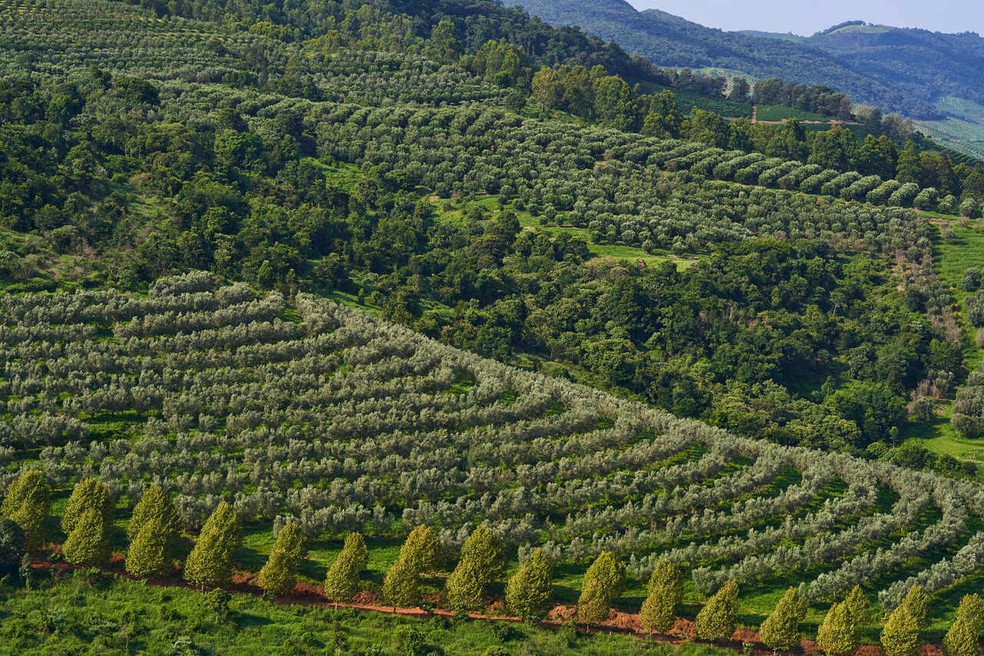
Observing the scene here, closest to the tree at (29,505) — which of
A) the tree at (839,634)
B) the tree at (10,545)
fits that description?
the tree at (10,545)

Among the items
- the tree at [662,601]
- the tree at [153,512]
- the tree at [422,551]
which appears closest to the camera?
the tree at [662,601]

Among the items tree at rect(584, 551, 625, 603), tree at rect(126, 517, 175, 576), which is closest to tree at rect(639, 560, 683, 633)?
tree at rect(584, 551, 625, 603)

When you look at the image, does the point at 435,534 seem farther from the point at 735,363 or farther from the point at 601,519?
the point at 735,363

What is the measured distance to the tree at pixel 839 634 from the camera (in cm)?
5981

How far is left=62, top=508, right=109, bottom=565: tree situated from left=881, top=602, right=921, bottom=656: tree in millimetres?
48871

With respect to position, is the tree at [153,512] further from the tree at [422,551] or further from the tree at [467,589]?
the tree at [467,589]

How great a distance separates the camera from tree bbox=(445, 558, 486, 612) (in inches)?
2411

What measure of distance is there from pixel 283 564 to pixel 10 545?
55.1 feet

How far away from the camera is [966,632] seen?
6091 centimetres

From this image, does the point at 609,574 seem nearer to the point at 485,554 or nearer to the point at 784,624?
the point at 485,554

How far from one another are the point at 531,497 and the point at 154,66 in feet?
436

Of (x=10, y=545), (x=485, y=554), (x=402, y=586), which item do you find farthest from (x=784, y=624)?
(x=10, y=545)

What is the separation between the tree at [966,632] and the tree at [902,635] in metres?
2.24

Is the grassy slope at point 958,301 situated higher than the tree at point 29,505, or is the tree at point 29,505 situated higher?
the grassy slope at point 958,301
